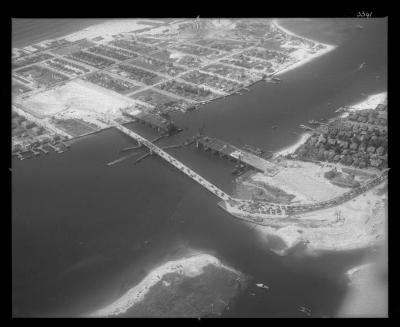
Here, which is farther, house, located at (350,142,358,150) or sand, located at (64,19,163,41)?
sand, located at (64,19,163,41)

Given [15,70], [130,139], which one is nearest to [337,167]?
[130,139]

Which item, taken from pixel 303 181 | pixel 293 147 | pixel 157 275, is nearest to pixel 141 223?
pixel 157 275

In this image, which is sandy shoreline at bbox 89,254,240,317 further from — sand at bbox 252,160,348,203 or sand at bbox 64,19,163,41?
sand at bbox 64,19,163,41

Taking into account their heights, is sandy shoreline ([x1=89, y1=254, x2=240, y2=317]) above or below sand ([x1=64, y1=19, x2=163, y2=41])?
below

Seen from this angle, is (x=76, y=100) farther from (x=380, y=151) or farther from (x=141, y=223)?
(x=380, y=151)

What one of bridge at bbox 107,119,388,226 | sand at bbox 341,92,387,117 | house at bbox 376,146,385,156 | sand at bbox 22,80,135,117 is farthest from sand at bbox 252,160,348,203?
sand at bbox 22,80,135,117

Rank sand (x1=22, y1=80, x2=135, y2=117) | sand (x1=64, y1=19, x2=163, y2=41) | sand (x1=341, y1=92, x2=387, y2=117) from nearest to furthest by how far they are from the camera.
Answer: sand (x1=341, y1=92, x2=387, y2=117)
sand (x1=22, y1=80, x2=135, y2=117)
sand (x1=64, y1=19, x2=163, y2=41)

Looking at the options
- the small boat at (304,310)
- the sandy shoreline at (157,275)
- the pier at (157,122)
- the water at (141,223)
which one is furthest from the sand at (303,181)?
the pier at (157,122)
